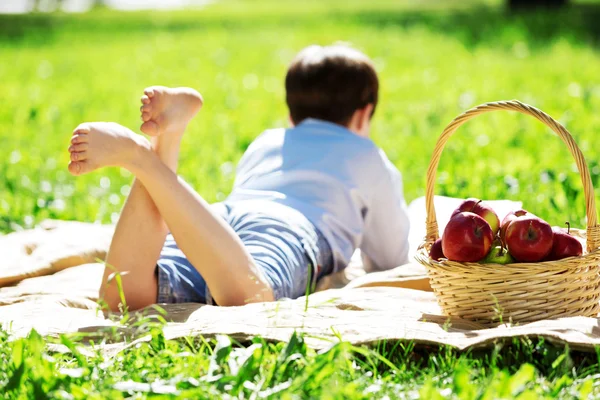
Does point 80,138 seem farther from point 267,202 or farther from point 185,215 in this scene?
point 267,202

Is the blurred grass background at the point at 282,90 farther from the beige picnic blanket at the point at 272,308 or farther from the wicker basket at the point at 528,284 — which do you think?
the wicker basket at the point at 528,284

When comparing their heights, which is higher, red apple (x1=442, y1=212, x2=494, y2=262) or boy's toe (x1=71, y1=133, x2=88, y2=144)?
boy's toe (x1=71, y1=133, x2=88, y2=144)

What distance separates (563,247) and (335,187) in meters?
1.05

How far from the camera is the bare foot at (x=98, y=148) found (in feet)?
9.48

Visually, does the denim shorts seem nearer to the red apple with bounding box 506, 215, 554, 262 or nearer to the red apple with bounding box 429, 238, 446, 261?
the red apple with bounding box 429, 238, 446, 261

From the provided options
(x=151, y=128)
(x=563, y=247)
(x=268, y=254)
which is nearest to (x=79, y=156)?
(x=151, y=128)

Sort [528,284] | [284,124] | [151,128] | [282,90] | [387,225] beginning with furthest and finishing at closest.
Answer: [282,90], [284,124], [387,225], [151,128], [528,284]

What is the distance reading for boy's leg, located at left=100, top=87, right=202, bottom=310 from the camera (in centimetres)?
298

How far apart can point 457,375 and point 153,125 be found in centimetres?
147

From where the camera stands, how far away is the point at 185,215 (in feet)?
9.55

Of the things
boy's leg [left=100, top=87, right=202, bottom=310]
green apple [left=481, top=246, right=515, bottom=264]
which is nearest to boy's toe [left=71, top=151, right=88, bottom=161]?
boy's leg [left=100, top=87, right=202, bottom=310]

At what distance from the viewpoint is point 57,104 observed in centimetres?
780

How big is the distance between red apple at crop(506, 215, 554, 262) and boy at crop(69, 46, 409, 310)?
64 centimetres

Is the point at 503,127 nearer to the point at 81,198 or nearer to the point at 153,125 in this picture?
the point at 81,198
